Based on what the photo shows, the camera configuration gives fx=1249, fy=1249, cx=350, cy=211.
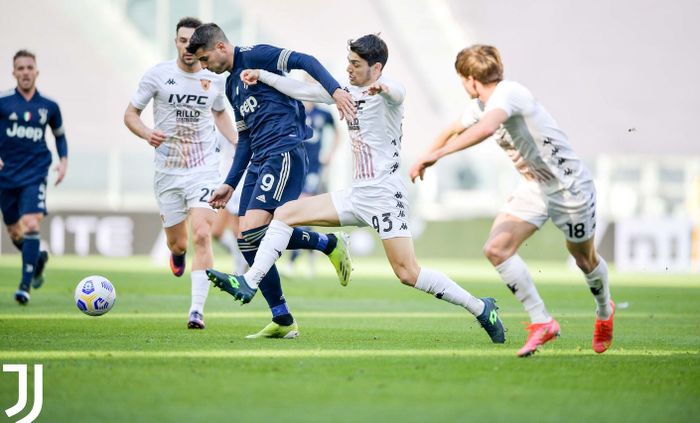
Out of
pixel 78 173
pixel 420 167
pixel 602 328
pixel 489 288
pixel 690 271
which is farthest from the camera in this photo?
pixel 78 173

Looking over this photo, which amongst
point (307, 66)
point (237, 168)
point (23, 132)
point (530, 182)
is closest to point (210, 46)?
point (307, 66)

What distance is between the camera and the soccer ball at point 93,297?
10.1 m

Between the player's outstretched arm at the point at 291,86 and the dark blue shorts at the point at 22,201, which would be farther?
the dark blue shorts at the point at 22,201

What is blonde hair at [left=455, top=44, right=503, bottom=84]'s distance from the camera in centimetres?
802

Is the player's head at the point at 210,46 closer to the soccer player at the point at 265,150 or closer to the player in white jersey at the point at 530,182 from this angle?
the soccer player at the point at 265,150

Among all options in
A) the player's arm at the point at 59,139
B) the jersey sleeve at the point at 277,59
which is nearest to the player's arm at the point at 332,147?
the player's arm at the point at 59,139

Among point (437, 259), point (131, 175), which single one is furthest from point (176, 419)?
point (131, 175)

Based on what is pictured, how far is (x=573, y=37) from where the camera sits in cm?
3953

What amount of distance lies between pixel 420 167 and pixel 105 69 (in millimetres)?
30975

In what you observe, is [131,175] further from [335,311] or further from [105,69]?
[335,311]

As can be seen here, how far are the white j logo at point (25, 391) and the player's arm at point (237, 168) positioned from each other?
2565mm

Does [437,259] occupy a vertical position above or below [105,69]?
below

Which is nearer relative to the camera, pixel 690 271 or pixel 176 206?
pixel 176 206

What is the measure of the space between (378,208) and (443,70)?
29386mm
